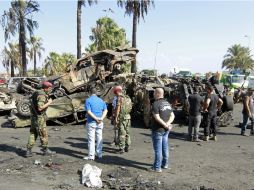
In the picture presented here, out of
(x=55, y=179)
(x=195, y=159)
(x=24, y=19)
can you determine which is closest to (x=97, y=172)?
(x=55, y=179)

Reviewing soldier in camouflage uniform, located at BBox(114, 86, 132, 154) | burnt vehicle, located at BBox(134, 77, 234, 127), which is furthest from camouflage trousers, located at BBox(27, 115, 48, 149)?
burnt vehicle, located at BBox(134, 77, 234, 127)

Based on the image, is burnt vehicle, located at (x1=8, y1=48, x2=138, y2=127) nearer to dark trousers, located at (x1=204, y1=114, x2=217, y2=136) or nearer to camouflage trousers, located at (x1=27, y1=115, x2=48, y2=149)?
dark trousers, located at (x1=204, y1=114, x2=217, y2=136)

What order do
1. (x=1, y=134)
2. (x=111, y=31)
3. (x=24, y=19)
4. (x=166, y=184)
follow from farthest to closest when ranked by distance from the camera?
(x=111, y=31)
(x=24, y=19)
(x=1, y=134)
(x=166, y=184)

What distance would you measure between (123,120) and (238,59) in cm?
5774

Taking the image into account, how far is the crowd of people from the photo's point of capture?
7035mm

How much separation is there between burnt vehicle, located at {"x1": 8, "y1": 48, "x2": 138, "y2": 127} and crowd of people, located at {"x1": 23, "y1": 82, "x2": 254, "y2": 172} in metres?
3.99

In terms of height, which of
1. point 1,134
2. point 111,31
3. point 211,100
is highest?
point 111,31

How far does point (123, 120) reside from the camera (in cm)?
866

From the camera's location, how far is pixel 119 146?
877cm

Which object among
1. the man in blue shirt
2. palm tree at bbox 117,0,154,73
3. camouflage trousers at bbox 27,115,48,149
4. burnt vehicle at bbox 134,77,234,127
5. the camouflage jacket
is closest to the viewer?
the man in blue shirt

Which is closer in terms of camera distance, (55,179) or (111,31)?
(55,179)

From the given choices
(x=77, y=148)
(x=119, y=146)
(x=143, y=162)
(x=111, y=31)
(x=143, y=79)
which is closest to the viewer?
(x=143, y=162)

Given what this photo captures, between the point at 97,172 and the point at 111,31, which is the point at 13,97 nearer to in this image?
the point at 97,172

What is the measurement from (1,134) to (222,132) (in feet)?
23.2
